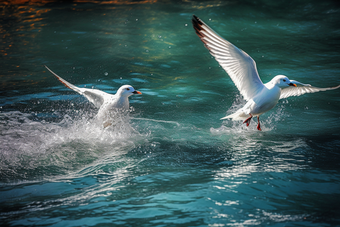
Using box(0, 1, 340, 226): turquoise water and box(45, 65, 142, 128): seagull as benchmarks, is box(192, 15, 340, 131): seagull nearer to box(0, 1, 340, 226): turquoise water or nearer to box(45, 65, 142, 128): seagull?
box(0, 1, 340, 226): turquoise water

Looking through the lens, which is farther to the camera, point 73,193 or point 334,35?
point 334,35

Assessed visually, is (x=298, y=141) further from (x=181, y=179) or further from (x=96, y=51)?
(x=96, y=51)

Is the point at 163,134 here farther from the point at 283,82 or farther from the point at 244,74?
the point at 283,82

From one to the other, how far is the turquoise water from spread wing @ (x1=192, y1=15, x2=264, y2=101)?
104cm

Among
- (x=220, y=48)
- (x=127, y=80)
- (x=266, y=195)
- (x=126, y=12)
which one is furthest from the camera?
(x=126, y=12)

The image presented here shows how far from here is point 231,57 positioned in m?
5.91

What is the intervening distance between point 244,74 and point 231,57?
409 mm

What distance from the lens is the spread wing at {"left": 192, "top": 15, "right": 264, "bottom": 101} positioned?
5777 millimetres

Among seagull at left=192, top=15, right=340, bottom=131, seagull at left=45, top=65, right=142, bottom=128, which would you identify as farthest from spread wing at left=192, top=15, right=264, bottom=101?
seagull at left=45, top=65, right=142, bottom=128

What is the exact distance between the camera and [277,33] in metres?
14.2

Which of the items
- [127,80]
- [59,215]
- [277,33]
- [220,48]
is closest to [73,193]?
[59,215]

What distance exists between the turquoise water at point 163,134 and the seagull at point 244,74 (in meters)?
0.65

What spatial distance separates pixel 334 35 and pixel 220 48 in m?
9.68

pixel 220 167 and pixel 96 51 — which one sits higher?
pixel 96 51
